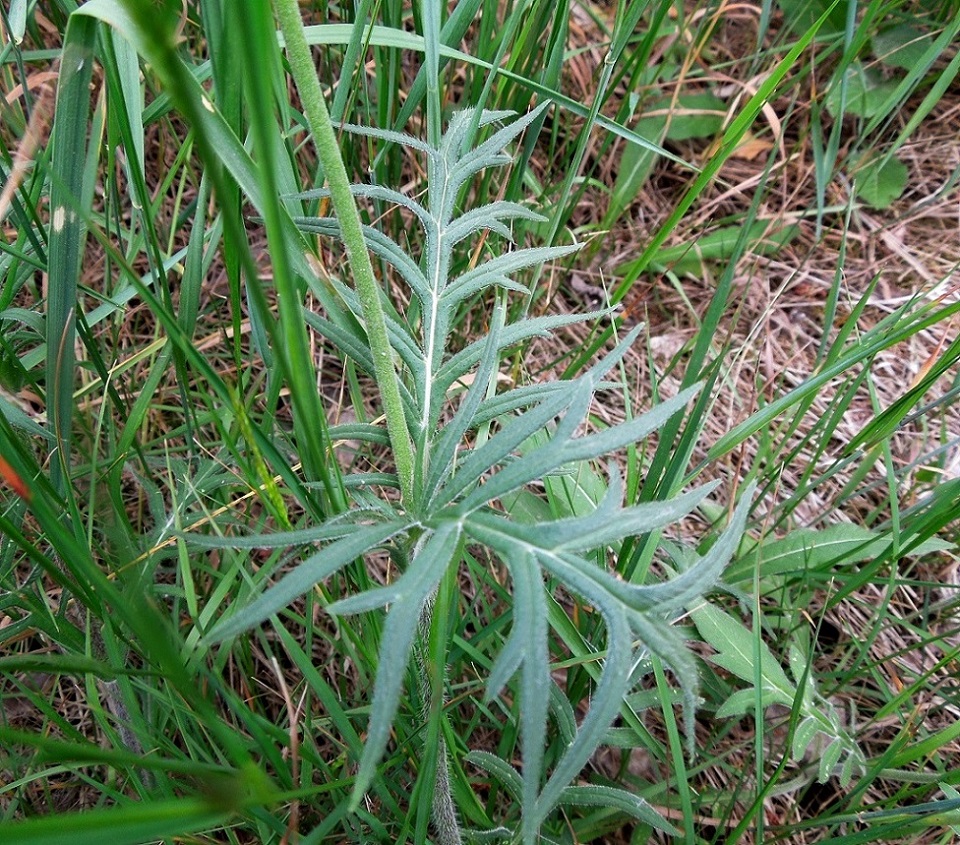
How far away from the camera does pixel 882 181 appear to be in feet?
7.48

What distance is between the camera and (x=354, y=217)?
927 millimetres

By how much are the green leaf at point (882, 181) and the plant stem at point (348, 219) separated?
5.86ft

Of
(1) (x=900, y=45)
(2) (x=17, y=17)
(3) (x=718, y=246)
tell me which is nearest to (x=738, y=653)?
(3) (x=718, y=246)

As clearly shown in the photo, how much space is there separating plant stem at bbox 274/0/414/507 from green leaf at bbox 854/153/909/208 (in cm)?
178

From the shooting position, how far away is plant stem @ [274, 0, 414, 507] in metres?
0.82

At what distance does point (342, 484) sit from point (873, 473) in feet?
4.74

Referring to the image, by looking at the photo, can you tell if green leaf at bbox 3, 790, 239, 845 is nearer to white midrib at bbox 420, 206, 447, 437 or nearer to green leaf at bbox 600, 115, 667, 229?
white midrib at bbox 420, 206, 447, 437

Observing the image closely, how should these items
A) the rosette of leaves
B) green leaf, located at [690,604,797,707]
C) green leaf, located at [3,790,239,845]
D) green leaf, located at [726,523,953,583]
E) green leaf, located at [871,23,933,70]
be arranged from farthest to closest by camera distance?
green leaf, located at [871,23,933,70] < green leaf, located at [726,523,953,583] < green leaf, located at [690,604,797,707] < the rosette of leaves < green leaf, located at [3,790,239,845]

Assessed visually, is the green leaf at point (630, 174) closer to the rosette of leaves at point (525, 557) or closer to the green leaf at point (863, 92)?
the green leaf at point (863, 92)

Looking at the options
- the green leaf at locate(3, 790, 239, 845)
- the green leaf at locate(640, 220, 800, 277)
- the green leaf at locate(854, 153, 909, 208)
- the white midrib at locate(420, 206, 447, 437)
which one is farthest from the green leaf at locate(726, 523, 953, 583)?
the green leaf at locate(3, 790, 239, 845)

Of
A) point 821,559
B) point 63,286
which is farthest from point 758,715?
point 63,286

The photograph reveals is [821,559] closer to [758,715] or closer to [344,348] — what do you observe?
[758,715]

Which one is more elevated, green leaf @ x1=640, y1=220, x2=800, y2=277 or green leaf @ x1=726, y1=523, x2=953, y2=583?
green leaf @ x1=640, y1=220, x2=800, y2=277

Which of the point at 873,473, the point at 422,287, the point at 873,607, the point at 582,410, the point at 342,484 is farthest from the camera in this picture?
the point at 873,473
